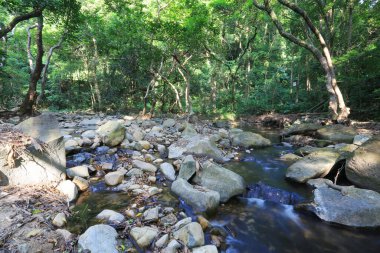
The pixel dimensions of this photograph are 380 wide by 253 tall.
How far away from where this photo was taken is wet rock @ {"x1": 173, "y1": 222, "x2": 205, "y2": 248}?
114 inches

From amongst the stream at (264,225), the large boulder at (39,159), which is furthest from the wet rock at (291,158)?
the large boulder at (39,159)

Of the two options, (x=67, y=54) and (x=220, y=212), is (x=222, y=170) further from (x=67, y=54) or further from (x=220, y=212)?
(x=67, y=54)

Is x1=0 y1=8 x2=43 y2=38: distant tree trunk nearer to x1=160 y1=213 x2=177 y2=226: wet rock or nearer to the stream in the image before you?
the stream

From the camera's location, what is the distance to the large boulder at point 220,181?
444 cm

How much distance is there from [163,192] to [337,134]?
694 centimetres

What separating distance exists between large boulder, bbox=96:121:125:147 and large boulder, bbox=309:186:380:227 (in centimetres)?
495

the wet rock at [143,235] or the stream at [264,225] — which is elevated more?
the wet rock at [143,235]

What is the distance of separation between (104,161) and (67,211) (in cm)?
238

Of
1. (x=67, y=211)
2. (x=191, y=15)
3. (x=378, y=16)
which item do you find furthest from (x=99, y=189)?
(x=378, y=16)

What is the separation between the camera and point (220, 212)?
403 centimetres

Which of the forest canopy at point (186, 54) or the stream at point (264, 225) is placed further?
the forest canopy at point (186, 54)

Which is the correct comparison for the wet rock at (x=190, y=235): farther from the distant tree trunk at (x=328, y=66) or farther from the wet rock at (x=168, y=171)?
the distant tree trunk at (x=328, y=66)

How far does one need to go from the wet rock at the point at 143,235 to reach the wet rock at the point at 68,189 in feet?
4.51

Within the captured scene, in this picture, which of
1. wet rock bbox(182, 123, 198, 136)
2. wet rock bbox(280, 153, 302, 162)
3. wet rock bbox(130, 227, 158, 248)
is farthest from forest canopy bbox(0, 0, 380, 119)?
wet rock bbox(130, 227, 158, 248)
